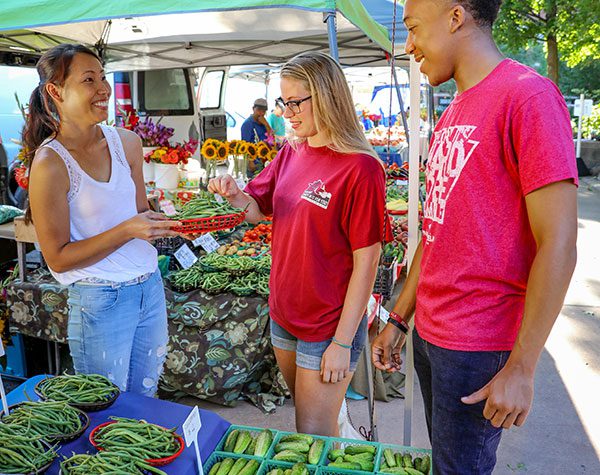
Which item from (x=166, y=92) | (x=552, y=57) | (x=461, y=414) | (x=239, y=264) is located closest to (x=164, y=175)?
(x=239, y=264)

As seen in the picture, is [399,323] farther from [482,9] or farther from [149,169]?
[149,169]

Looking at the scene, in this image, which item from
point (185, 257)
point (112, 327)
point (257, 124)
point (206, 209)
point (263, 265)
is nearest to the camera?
point (112, 327)

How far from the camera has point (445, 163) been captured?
1.64 m

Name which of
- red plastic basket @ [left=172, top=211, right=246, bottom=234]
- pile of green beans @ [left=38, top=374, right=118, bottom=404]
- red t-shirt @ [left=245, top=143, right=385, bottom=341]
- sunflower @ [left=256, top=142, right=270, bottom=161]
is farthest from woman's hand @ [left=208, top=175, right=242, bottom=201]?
sunflower @ [left=256, top=142, right=270, bottom=161]

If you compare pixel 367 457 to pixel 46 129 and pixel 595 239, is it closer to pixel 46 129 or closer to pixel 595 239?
pixel 46 129

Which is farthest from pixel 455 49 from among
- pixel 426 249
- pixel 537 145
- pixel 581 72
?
pixel 581 72

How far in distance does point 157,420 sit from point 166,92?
861cm

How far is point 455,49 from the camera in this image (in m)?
1.61

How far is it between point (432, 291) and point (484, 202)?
31cm

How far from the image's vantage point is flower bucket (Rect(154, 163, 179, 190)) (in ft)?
17.6

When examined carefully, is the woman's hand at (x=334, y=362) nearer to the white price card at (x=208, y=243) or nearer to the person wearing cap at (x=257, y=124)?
the white price card at (x=208, y=243)

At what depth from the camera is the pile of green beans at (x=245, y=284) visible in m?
4.00

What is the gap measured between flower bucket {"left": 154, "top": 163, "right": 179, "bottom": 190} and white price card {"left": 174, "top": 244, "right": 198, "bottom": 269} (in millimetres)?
1118

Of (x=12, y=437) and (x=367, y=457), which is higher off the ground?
(x=12, y=437)
